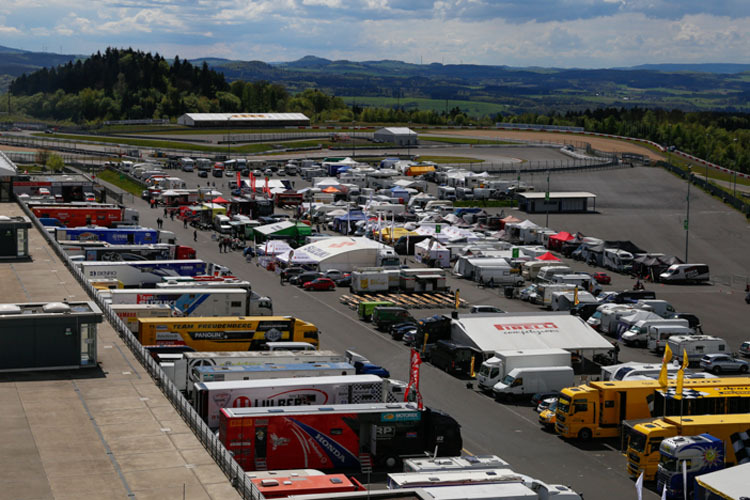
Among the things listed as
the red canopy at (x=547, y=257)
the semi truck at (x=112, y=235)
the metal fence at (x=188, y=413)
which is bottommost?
the red canopy at (x=547, y=257)

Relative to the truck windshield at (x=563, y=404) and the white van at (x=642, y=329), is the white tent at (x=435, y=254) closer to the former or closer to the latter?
the white van at (x=642, y=329)

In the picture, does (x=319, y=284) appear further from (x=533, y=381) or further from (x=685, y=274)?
(x=685, y=274)

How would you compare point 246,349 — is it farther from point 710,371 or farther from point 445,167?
point 445,167

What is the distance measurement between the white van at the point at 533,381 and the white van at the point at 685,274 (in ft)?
Result: 83.2

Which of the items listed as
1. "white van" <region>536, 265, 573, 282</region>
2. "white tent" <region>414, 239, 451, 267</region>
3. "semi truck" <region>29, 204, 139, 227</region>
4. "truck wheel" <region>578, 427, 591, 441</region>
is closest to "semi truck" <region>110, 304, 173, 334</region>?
"truck wheel" <region>578, 427, 591, 441</region>

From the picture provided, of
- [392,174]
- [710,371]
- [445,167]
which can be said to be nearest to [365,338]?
[710,371]

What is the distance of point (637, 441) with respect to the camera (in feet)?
86.6

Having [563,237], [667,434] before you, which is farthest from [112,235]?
[667,434]

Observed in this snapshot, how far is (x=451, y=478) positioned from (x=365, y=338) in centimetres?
2028

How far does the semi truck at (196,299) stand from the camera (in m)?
40.2

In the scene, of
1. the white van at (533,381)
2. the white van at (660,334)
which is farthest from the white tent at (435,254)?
the white van at (533,381)

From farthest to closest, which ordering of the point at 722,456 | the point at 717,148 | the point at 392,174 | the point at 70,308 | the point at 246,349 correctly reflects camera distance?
the point at 717,148
the point at 392,174
the point at 246,349
the point at 70,308
the point at 722,456

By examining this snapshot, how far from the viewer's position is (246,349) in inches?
1431

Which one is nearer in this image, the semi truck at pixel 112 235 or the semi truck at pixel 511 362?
the semi truck at pixel 511 362
